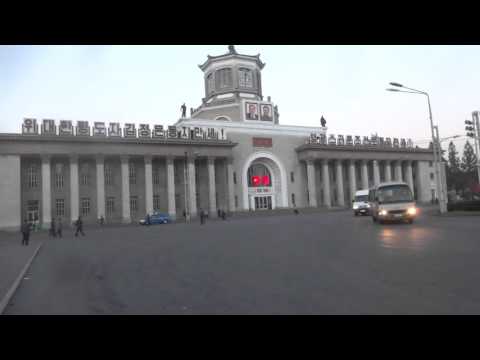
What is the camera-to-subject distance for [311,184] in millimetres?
54531

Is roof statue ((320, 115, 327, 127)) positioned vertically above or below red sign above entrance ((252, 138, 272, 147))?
above

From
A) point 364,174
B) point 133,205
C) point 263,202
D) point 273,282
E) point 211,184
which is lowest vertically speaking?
point 273,282

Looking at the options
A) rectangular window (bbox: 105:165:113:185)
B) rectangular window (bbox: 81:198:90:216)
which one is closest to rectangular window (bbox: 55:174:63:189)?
rectangular window (bbox: 81:198:90:216)

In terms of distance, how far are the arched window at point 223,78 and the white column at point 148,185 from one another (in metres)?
19.9

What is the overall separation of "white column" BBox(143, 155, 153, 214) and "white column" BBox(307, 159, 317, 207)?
75.3ft

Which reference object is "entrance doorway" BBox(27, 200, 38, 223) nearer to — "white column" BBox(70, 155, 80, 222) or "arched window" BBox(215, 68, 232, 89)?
"white column" BBox(70, 155, 80, 222)

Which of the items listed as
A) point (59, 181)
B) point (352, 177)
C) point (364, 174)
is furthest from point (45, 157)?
point (364, 174)

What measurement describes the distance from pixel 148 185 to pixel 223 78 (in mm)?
23230

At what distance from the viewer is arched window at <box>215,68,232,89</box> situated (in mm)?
58656

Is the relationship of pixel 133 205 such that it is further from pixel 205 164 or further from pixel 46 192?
pixel 205 164
